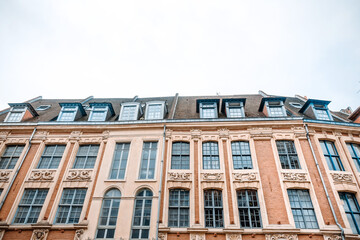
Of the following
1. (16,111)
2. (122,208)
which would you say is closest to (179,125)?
(122,208)

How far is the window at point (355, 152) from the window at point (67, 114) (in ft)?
61.4

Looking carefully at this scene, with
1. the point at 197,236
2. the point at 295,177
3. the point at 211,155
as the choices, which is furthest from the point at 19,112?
the point at 295,177

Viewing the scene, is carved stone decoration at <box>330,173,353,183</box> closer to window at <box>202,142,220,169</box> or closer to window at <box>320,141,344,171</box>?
window at <box>320,141,344,171</box>

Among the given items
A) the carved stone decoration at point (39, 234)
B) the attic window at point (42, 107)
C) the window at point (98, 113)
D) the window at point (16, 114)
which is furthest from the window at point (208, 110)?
the attic window at point (42, 107)

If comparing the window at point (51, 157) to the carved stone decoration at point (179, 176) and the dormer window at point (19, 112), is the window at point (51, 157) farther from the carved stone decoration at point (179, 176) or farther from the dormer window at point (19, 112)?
the carved stone decoration at point (179, 176)

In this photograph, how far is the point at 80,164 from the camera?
567 inches

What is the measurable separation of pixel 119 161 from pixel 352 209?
13196 millimetres

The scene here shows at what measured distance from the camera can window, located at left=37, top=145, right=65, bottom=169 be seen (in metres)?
14.5

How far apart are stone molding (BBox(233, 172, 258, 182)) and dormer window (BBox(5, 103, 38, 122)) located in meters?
15.9

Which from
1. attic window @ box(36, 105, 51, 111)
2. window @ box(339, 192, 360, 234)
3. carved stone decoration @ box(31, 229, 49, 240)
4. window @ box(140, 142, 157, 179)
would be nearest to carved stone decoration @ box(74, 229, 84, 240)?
carved stone decoration @ box(31, 229, 49, 240)

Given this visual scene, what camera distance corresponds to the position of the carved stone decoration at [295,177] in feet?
41.7

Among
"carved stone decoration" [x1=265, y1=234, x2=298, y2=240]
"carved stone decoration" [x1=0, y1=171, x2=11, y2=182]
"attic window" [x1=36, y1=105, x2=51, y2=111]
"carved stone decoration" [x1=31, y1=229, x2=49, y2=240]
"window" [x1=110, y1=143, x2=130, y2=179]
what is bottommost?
"carved stone decoration" [x1=31, y1=229, x2=49, y2=240]

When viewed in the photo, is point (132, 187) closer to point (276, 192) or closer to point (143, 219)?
point (143, 219)

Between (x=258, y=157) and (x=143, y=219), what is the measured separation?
742cm
